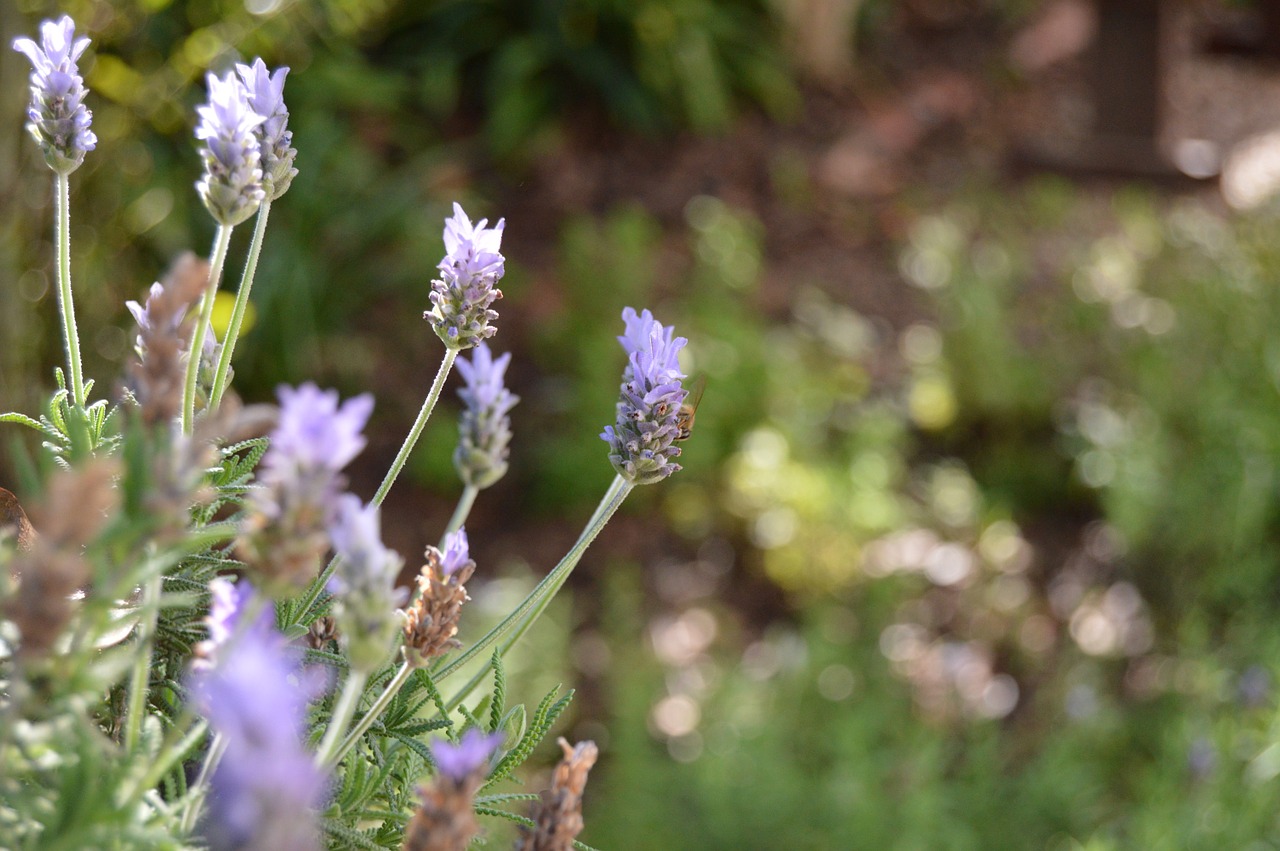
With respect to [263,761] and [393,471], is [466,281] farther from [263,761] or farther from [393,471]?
[263,761]

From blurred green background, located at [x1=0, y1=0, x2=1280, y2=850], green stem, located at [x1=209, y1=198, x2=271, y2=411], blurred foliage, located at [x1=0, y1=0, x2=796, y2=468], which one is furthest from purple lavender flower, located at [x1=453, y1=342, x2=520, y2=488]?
blurred foliage, located at [x1=0, y1=0, x2=796, y2=468]

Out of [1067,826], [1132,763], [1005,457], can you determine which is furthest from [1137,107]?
[1067,826]

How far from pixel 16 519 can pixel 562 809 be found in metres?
0.27

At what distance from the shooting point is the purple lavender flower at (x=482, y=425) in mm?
521

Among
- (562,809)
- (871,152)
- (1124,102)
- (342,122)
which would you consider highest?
(562,809)

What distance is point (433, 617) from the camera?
47 centimetres

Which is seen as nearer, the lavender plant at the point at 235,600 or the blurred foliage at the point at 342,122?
the lavender plant at the point at 235,600

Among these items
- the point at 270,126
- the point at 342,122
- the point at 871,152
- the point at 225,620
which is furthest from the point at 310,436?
the point at 871,152

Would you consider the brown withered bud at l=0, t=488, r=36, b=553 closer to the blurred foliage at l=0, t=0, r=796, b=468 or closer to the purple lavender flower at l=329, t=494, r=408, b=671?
the purple lavender flower at l=329, t=494, r=408, b=671

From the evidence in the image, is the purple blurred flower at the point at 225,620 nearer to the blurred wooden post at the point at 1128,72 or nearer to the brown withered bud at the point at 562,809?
the brown withered bud at the point at 562,809

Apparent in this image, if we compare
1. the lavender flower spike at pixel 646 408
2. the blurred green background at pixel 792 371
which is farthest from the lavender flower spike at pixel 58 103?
the blurred green background at pixel 792 371

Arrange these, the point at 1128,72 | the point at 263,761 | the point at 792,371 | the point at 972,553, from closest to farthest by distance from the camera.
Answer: the point at 263,761
the point at 972,553
the point at 792,371
the point at 1128,72

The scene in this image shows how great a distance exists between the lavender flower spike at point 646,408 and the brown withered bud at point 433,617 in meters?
0.09

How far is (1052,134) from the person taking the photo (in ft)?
14.6
